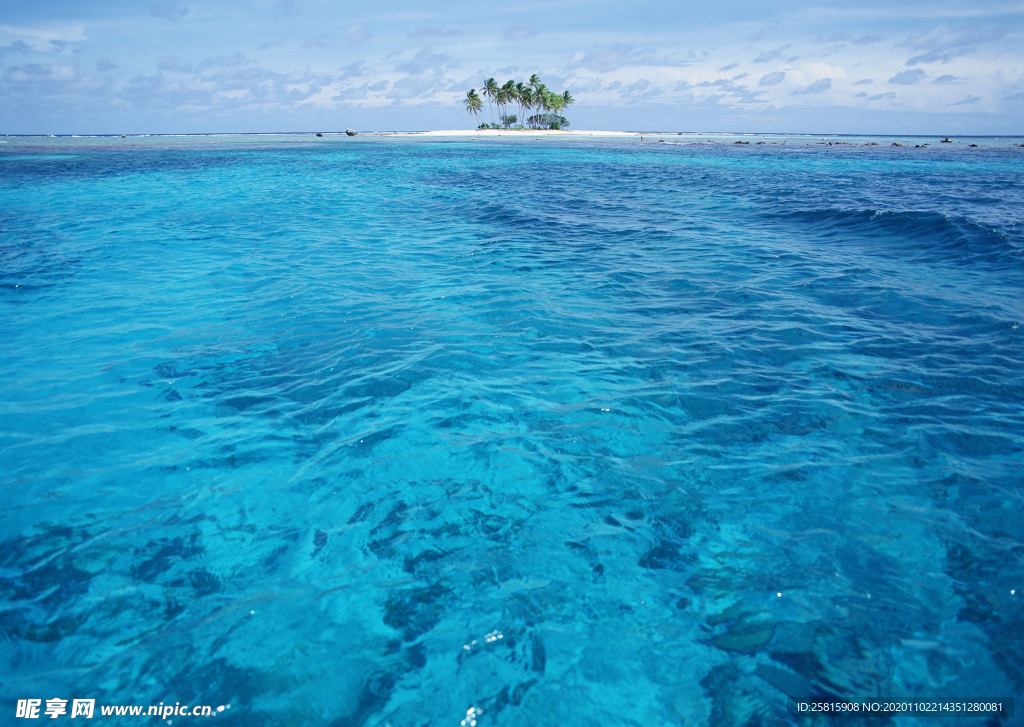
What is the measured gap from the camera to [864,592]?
177 inches

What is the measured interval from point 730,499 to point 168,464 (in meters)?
6.91

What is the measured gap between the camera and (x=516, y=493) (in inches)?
229

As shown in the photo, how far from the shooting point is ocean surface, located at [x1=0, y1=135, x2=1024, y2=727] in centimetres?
395

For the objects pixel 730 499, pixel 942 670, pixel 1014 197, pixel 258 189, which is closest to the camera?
pixel 942 670

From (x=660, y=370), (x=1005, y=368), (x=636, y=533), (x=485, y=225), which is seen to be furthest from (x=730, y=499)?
(x=485, y=225)

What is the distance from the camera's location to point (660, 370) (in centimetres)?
832

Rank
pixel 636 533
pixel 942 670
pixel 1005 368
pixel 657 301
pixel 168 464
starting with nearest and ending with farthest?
1. pixel 942 670
2. pixel 636 533
3. pixel 168 464
4. pixel 1005 368
5. pixel 657 301

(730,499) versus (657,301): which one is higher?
(657,301)

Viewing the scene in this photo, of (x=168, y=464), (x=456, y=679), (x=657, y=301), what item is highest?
(x=657, y=301)

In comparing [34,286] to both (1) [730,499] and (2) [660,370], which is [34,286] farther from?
(1) [730,499]

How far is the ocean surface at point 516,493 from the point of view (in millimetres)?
3949

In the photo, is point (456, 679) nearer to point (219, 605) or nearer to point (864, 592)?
point (219, 605)

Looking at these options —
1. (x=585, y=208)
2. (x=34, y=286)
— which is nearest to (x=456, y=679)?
(x=34, y=286)

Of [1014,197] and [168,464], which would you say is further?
[1014,197]
